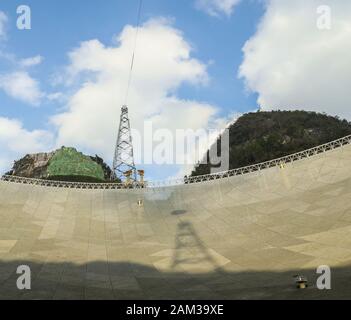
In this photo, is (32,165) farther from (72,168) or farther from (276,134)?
(276,134)

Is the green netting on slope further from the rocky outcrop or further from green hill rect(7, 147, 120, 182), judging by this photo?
the rocky outcrop

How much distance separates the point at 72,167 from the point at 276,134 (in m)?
72.2

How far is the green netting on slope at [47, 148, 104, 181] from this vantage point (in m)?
109

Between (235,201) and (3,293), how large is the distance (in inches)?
878

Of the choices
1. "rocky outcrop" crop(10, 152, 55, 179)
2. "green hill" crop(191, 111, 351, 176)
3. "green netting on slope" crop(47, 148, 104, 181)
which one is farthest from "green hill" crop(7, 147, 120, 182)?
"rocky outcrop" crop(10, 152, 55, 179)

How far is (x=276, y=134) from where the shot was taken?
485 feet

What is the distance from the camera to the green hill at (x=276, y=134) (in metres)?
130

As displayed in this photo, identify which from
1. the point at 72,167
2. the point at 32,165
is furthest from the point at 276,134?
the point at 32,165

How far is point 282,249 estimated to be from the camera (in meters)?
26.4
